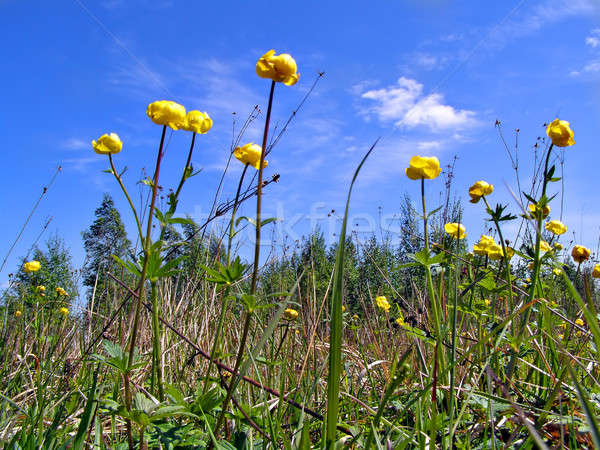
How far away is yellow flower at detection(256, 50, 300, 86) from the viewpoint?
987 mm

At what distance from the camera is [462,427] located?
→ 4.25ft

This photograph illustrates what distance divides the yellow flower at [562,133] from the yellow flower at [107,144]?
152 centimetres

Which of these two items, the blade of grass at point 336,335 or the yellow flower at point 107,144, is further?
the yellow flower at point 107,144

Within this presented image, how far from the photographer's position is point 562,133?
62.6 inches

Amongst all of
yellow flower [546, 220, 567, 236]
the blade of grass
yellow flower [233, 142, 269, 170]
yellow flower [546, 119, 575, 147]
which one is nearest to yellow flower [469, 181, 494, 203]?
yellow flower [546, 119, 575, 147]

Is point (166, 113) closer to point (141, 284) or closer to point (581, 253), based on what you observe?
point (141, 284)

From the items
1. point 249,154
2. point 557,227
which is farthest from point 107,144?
point 557,227

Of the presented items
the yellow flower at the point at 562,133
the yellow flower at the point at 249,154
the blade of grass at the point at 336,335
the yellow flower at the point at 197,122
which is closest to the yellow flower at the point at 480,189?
the yellow flower at the point at 562,133

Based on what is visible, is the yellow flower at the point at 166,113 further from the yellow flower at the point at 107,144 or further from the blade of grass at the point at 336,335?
the blade of grass at the point at 336,335

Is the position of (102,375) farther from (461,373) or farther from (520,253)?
(520,253)

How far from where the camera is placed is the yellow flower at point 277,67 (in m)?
0.99

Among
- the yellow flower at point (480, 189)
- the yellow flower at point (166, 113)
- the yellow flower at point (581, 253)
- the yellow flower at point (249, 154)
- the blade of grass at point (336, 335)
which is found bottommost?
the blade of grass at point (336, 335)

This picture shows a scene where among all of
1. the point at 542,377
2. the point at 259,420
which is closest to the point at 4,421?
the point at 259,420

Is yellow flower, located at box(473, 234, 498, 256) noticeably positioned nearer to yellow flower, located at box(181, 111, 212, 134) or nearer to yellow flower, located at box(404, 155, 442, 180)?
yellow flower, located at box(404, 155, 442, 180)
